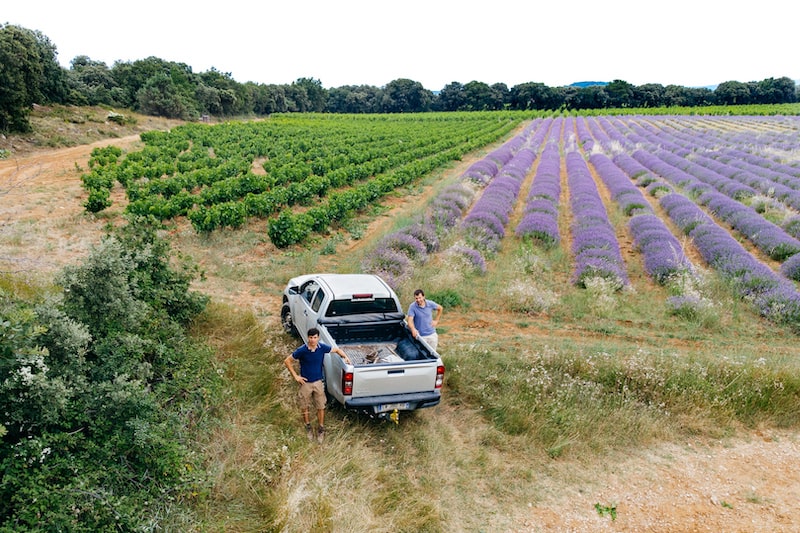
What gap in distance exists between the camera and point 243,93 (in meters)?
83.9

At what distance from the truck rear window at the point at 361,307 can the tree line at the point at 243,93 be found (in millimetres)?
34695

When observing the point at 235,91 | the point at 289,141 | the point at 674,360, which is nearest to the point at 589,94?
the point at 235,91

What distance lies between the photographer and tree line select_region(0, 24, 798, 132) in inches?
1319

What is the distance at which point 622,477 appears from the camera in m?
6.54

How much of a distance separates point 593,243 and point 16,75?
36.3 m

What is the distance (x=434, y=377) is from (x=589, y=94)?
358ft

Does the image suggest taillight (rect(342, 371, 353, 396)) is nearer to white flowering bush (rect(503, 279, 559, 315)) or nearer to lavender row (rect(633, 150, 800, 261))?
white flowering bush (rect(503, 279, 559, 315))

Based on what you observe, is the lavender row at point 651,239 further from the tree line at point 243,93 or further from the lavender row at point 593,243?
the tree line at point 243,93

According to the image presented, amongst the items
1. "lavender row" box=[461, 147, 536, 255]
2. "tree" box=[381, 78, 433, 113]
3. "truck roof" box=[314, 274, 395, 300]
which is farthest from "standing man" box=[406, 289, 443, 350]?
"tree" box=[381, 78, 433, 113]

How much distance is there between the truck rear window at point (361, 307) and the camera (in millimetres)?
8359

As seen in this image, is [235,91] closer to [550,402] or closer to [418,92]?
[418,92]

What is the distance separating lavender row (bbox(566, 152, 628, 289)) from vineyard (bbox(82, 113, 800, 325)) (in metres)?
0.05

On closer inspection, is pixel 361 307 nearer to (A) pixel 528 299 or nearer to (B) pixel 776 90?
(A) pixel 528 299

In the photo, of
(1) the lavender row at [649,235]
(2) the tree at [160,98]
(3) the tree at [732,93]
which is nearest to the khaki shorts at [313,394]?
(1) the lavender row at [649,235]
